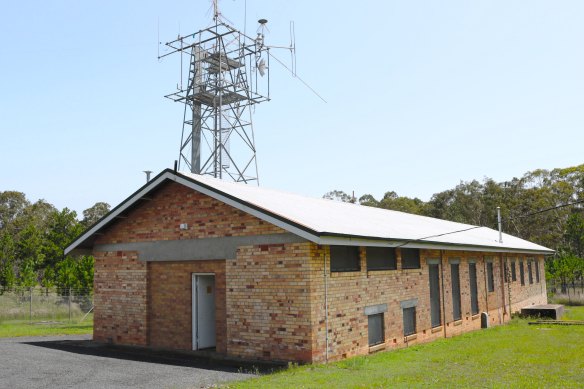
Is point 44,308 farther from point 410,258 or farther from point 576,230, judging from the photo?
point 576,230

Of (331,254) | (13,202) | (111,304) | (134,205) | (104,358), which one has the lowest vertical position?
(104,358)

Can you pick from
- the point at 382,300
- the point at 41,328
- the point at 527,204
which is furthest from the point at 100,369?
the point at 527,204

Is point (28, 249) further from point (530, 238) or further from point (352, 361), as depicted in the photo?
point (530, 238)

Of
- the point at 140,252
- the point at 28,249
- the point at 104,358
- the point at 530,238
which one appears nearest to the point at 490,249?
the point at 140,252

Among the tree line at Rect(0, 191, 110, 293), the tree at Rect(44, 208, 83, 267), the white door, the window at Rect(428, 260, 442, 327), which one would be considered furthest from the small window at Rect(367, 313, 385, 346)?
the tree at Rect(44, 208, 83, 267)

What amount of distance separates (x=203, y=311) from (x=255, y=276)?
7.95 feet

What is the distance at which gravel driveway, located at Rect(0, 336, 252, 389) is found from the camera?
9812mm

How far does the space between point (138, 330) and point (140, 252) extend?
6.71 feet

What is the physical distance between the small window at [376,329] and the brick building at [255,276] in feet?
0.09

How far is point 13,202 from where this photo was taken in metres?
56.2

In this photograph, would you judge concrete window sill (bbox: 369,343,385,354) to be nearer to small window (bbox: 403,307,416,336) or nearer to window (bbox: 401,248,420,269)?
small window (bbox: 403,307,416,336)

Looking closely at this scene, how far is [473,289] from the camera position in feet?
65.5

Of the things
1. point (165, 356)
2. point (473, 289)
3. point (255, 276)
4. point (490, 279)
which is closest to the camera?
point (255, 276)

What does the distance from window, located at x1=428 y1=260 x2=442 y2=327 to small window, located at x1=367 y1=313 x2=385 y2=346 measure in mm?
3388
